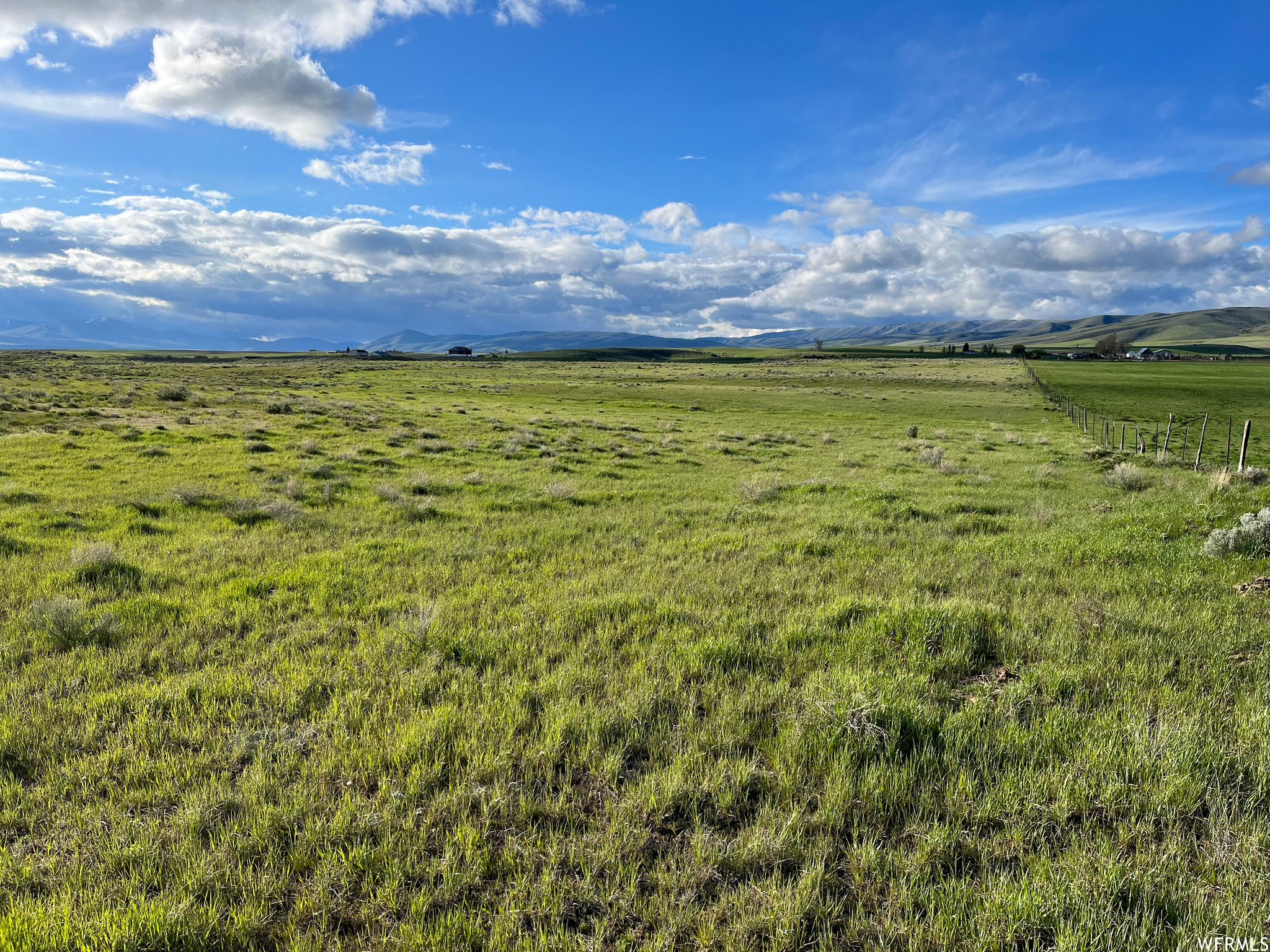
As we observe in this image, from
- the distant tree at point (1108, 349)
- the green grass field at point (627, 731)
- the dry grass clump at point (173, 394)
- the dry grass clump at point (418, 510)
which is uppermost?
the distant tree at point (1108, 349)

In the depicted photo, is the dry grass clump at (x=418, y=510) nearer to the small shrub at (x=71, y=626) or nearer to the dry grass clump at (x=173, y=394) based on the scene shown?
the small shrub at (x=71, y=626)

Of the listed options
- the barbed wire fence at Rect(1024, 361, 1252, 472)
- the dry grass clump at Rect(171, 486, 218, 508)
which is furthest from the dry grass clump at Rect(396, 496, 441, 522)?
the barbed wire fence at Rect(1024, 361, 1252, 472)

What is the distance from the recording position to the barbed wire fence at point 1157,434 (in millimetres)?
23141

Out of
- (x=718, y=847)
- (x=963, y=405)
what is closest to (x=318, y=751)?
(x=718, y=847)

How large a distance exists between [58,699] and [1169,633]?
11.3 meters

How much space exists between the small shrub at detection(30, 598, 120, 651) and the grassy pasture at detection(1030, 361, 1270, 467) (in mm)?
34521

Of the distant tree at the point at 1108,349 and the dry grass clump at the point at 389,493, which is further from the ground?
the distant tree at the point at 1108,349

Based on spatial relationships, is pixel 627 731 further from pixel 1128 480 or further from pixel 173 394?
pixel 173 394

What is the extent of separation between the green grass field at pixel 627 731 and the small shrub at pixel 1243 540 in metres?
0.35

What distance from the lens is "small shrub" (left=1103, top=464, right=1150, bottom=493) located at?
16.3 meters

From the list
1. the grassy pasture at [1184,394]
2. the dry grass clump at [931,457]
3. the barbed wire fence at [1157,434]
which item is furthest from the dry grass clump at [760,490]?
the grassy pasture at [1184,394]

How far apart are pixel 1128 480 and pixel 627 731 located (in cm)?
1856

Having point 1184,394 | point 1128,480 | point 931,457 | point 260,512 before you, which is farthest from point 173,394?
point 1184,394

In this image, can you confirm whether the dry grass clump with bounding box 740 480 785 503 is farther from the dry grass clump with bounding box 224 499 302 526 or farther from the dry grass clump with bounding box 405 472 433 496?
the dry grass clump with bounding box 224 499 302 526
